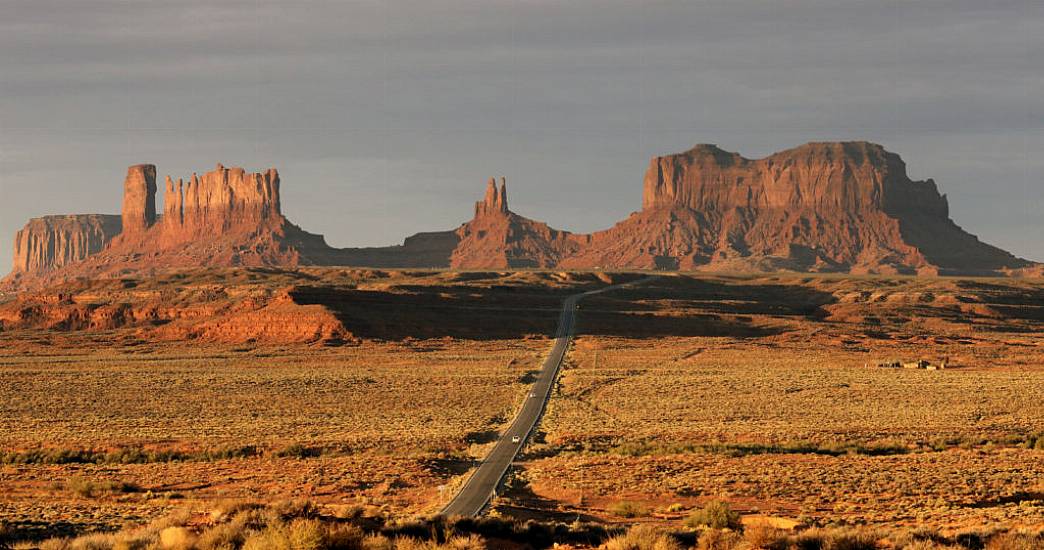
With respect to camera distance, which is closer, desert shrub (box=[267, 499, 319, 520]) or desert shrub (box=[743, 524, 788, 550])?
desert shrub (box=[743, 524, 788, 550])

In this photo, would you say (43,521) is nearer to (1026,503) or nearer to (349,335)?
(1026,503)

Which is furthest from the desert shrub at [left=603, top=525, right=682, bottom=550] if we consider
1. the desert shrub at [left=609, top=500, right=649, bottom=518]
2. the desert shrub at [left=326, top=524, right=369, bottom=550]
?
the desert shrub at [left=609, top=500, right=649, bottom=518]

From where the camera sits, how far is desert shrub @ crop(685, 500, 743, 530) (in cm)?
2572

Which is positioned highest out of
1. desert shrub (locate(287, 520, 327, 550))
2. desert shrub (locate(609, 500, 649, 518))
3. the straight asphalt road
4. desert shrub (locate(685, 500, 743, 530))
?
desert shrub (locate(287, 520, 327, 550))

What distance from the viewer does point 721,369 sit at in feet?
254

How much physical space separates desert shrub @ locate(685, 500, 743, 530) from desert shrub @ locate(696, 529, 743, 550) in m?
3.97

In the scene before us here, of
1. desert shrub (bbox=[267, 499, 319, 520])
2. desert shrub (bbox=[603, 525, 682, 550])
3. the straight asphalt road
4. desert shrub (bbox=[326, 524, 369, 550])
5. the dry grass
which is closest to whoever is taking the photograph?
desert shrub (bbox=[326, 524, 369, 550])

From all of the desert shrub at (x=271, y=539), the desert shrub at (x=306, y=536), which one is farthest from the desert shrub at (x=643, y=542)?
the desert shrub at (x=271, y=539)

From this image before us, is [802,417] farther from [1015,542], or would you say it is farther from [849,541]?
[849,541]

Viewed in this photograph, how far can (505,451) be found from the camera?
4322 cm

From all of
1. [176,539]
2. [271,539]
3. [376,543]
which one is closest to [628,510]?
[376,543]

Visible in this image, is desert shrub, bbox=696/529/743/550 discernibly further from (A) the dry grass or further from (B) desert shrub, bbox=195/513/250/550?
(B) desert shrub, bbox=195/513/250/550

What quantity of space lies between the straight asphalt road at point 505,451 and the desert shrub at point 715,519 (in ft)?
19.1

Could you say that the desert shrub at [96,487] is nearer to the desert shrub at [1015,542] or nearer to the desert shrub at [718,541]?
the desert shrub at [718,541]
